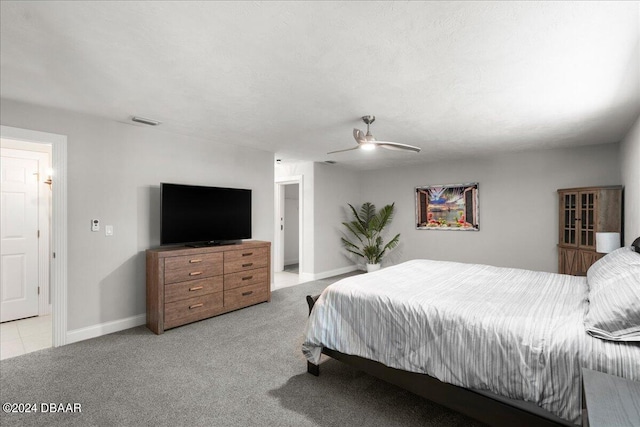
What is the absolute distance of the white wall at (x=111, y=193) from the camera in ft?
9.90

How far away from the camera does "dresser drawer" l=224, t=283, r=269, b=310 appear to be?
3.84 meters

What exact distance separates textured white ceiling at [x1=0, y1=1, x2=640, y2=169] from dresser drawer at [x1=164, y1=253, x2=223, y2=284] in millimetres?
1544

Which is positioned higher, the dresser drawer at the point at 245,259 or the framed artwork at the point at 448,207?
the framed artwork at the point at 448,207

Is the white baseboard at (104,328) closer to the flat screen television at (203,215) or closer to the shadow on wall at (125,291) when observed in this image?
the shadow on wall at (125,291)

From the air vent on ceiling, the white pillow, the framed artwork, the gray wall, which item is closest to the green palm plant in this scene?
the gray wall

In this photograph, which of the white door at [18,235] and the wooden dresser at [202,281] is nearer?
the wooden dresser at [202,281]

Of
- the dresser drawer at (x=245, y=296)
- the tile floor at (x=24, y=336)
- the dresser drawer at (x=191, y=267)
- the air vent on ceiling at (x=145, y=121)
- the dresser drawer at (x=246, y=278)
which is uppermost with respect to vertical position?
the air vent on ceiling at (x=145, y=121)

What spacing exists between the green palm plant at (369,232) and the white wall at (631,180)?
11.2 ft

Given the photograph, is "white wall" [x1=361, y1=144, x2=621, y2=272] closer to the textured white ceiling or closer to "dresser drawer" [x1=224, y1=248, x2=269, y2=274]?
the textured white ceiling

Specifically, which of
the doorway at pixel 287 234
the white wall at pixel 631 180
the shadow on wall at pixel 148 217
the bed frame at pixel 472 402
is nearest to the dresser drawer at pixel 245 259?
the shadow on wall at pixel 148 217

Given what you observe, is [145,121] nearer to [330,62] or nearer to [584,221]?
[330,62]

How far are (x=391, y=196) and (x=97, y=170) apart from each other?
5128 mm

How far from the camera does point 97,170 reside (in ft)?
10.5

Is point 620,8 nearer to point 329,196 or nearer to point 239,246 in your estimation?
point 239,246
